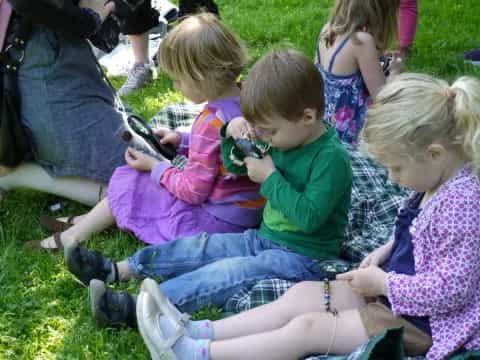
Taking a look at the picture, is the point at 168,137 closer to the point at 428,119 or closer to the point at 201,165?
the point at 201,165

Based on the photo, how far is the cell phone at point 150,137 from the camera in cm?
365

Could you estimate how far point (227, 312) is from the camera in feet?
9.19

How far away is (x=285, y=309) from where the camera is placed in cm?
256

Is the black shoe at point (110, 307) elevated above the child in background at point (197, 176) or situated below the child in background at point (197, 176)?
below

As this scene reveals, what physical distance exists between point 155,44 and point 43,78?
2.91 meters

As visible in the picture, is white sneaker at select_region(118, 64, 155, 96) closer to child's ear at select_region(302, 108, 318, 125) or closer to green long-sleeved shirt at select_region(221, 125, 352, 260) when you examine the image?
green long-sleeved shirt at select_region(221, 125, 352, 260)

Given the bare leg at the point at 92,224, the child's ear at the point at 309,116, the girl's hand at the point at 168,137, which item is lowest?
the bare leg at the point at 92,224

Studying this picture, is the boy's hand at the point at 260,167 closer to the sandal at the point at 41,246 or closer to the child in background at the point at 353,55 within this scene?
the sandal at the point at 41,246

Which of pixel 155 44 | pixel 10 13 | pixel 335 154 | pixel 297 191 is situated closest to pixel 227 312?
pixel 297 191

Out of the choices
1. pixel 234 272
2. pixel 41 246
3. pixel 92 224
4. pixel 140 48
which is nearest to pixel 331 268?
pixel 234 272

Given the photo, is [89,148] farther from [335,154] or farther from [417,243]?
[417,243]

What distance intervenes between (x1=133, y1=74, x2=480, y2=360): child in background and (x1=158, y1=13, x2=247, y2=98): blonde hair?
0.95 meters

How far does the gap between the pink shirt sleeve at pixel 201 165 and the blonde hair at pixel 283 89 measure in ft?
1.31

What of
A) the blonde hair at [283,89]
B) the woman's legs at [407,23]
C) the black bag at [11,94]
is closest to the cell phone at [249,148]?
the blonde hair at [283,89]
